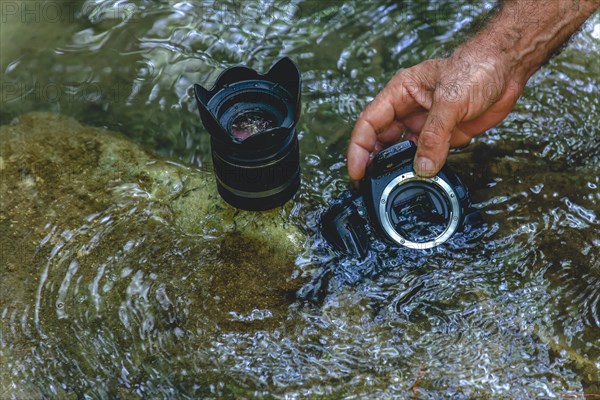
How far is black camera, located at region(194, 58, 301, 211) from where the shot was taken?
7.86 feet

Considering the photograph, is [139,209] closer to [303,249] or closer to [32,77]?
[303,249]

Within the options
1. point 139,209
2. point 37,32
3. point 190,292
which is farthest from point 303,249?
point 37,32

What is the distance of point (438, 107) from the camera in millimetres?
2555

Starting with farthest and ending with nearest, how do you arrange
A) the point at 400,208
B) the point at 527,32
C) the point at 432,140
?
the point at 527,32 → the point at 400,208 → the point at 432,140

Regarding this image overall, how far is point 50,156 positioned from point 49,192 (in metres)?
0.21

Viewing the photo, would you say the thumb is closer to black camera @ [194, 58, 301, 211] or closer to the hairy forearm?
the hairy forearm

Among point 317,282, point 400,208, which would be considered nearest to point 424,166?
point 400,208

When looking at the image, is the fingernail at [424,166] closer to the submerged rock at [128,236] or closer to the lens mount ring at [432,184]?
the lens mount ring at [432,184]

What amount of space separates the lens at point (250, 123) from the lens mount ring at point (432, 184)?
52cm

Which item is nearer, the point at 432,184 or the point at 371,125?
the point at 432,184

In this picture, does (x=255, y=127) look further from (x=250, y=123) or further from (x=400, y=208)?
(x=400, y=208)

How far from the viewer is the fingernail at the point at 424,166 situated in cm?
250

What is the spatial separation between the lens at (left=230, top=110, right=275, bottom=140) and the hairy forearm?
866 mm

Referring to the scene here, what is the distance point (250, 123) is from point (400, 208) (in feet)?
2.23
